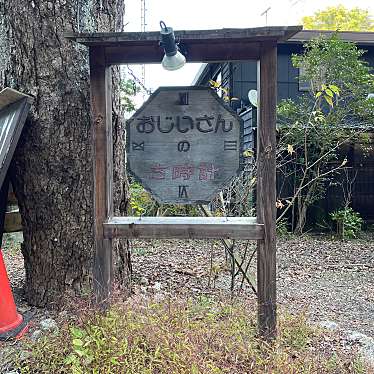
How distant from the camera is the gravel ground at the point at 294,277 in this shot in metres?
3.59

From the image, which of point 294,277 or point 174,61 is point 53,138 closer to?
point 174,61

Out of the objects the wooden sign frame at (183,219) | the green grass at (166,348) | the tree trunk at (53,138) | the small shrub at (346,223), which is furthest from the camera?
the small shrub at (346,223)

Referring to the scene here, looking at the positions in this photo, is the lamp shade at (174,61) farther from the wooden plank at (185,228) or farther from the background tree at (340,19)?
the background tree at (340,19)

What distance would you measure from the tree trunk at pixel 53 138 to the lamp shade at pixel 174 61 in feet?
2.82

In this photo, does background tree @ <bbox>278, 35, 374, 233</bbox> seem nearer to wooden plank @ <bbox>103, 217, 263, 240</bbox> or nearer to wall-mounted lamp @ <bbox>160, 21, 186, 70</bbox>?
wooden plank @ <bbox>103, 217, 263, 240</bbox>

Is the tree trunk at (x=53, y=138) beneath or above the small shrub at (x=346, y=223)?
above

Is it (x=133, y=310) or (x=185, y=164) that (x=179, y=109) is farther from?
(x=133, y=310)

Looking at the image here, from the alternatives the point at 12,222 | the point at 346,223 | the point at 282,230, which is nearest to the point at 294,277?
the point at 282,230

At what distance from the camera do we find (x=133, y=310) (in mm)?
2576

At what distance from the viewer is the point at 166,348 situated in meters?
2.22

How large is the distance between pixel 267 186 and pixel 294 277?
119 inches

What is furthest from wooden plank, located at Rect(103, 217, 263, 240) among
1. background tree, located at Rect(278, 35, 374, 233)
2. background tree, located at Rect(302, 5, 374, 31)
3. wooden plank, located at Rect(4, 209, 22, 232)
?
background tree, located at Rect(302, 5, 374, 31)


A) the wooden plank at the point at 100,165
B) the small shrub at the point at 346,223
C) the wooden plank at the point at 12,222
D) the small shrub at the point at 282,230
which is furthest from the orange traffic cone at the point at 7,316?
the small shrub at the point at 346,223

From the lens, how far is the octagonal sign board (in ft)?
8.40
